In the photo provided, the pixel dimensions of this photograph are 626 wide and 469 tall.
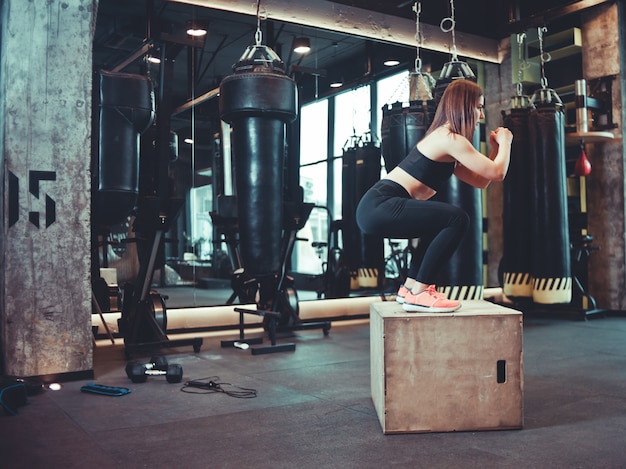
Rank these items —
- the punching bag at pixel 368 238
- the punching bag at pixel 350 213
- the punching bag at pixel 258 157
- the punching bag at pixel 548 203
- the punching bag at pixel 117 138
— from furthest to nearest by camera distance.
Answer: the punching bag at pixel 350 213, the punching bag at pixel 368 238, the punching bag at pixel 548 203, the punching bag at pixel 117 138, the punching bag at pixel 258 157

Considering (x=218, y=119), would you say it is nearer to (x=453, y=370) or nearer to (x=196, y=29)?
(x=196, y=29)

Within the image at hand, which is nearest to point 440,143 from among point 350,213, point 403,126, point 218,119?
point 403,126

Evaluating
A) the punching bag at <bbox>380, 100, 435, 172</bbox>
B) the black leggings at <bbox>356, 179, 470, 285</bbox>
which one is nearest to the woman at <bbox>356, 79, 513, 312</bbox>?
the black leggings at <bbox>356, 179, 470, 285</bbox>

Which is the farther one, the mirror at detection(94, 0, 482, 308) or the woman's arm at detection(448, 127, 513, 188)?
the mirror at detection(94, 0, 482, 308)

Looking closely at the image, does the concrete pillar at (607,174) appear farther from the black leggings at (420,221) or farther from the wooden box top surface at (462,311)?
the black leggings at (420,221)

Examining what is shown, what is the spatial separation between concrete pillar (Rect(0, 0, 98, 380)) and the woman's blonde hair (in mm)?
2355

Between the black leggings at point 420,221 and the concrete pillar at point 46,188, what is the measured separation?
6.65 feet

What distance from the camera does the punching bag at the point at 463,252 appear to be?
4.98 meters

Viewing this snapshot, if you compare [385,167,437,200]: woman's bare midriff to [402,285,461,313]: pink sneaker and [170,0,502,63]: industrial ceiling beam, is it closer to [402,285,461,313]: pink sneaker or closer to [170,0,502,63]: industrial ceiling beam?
[402,285,461,313]: pink sneaker

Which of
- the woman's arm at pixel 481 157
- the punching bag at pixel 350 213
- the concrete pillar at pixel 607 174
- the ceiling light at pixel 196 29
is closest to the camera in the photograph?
the woman's arm at pixel 481 157

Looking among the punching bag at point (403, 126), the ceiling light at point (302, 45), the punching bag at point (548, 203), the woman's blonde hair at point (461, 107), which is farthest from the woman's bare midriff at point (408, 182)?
the ceiling light at point (302, 45)

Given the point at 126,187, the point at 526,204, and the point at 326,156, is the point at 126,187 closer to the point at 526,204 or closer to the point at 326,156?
the point at 326,156

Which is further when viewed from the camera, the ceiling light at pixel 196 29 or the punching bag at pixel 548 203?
the ceiling light at pixel 196 29

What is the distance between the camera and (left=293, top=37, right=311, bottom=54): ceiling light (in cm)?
693
